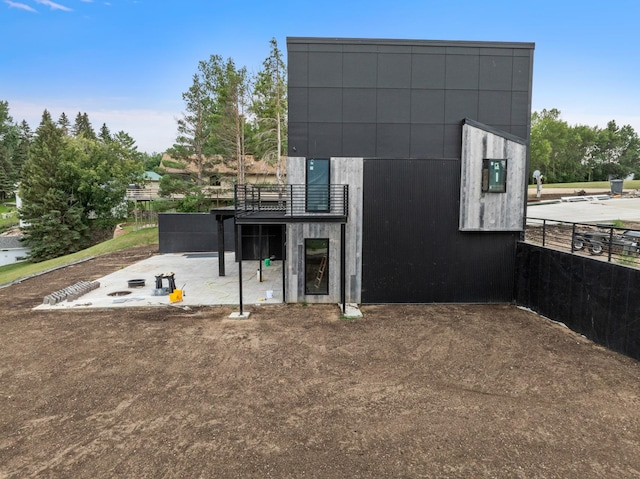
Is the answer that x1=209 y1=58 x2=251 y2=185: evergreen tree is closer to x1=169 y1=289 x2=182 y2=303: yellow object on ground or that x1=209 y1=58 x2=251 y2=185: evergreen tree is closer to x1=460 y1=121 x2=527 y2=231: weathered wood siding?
x1=169 y1=289 x2=182 y2=303: yellow object on ground

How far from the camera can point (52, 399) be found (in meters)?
5.71

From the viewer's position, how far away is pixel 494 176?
35.1 feet

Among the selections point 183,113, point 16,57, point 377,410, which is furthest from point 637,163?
point 16,57

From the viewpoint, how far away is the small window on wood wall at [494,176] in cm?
1063

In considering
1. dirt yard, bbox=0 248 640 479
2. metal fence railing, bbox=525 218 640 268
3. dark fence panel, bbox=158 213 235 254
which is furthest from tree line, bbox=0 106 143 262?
metal fence railing, bbox=525 218 640 268

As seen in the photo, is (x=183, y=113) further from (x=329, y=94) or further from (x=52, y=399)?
(x=52, y=399)

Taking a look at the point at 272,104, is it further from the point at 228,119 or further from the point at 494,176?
the point at 494,176

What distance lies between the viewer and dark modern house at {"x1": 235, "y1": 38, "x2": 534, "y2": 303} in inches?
411

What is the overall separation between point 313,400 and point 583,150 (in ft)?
244

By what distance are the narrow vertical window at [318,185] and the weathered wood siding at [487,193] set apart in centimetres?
407

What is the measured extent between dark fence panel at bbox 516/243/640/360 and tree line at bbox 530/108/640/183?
55084mm

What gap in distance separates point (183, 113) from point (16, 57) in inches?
938

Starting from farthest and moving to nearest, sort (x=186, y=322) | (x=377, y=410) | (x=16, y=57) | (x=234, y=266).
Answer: (x=16, y=57), (x=234, y=266), (x=186, y=322), (x=377, y=410)

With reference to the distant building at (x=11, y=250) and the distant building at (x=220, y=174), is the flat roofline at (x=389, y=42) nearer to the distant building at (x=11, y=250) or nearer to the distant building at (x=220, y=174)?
the distant building at (x=220, y=174)
